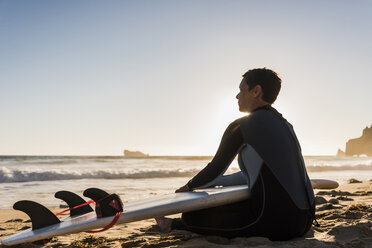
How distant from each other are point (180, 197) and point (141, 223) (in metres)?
1.65

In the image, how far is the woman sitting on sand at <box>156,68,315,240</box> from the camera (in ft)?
7.47

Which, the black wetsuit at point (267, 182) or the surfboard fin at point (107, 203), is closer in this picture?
the black wetsuit at point (267, 182)

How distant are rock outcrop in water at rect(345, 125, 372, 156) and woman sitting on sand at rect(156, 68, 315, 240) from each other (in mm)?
93493

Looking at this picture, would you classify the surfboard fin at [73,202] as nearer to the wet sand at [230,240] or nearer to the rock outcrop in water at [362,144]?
the wet sand at [230,240]

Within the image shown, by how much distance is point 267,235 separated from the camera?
7.98 feet

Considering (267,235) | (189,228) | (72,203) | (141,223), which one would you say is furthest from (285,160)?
(141,223)

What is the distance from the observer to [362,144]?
8638 cm

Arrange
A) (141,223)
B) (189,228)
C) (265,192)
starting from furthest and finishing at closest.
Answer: (141,223) → (189,228) → (265,192)

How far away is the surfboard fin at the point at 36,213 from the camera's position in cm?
244

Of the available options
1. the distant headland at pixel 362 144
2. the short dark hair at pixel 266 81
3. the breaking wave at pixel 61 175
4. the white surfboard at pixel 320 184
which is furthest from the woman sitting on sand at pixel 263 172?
the distant headland at pixel 362 144

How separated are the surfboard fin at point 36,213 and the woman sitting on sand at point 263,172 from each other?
1163mm

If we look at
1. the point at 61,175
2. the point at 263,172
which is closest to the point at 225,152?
the point at 263,172

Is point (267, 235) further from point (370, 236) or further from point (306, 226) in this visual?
point (370, 236)

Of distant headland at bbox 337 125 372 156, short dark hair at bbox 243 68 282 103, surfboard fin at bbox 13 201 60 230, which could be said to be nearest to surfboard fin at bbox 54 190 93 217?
surfboard fin at bbox 13 201 60 230
